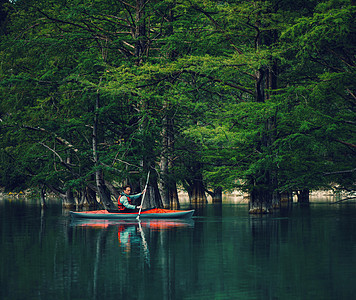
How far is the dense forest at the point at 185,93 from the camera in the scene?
111 ft

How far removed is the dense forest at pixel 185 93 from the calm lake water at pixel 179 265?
1064cm

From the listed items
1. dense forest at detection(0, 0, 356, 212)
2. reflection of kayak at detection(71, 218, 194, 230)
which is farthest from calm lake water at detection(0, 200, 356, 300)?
dense forest at detection(0, 0, 356, 212)

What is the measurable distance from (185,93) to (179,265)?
25055mm

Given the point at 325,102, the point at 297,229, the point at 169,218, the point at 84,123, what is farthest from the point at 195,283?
the point at 84,123

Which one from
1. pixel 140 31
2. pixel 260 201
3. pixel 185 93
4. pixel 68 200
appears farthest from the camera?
pixel 68 200

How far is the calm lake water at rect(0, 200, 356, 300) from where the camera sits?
11.2 m

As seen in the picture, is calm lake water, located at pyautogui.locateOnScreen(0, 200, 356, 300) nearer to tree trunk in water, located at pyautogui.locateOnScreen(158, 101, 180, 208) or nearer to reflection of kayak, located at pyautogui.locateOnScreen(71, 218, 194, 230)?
reflection of kayak, located at pyautogui.locateOnScreen(71, 218, 194, 230)

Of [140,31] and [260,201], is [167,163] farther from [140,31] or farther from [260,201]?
[140,31]

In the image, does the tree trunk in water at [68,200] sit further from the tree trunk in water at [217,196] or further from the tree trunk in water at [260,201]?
the tree trunk in water at [217,196]

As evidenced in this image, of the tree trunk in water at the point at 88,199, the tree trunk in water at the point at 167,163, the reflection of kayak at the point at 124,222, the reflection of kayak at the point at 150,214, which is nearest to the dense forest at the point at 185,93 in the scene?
the tree trunk in water at the point at 167,163

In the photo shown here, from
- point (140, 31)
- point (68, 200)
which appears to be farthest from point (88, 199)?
point (140, 31)

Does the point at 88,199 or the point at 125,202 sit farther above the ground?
the point at 88,199

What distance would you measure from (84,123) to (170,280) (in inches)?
1012

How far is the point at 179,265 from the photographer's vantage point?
1452 cm
